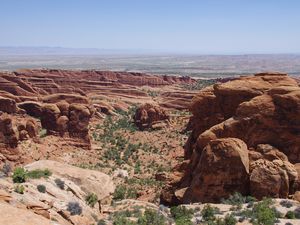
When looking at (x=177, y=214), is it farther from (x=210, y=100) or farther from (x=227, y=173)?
(x=210, y=100)

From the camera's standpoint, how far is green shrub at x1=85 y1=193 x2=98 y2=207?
103 feet

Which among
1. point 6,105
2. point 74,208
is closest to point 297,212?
point 74,208

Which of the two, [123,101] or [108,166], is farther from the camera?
[123,101]

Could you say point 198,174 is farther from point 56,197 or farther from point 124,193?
point 124,193

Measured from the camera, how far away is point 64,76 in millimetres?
142875

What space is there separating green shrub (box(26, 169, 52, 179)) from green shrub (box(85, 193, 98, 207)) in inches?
124

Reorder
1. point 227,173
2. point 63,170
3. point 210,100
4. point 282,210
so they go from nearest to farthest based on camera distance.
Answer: point 282,210
point 227,173
point 63,170
point 210,100

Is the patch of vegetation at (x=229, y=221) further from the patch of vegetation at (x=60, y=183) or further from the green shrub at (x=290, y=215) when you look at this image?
the patch of vegetation at (x=60, y=183)

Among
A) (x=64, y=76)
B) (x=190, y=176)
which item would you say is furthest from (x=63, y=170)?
(x=64, y=76)

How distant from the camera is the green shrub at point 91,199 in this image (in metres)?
31.4

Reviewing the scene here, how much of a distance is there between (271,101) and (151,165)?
84.1 ft

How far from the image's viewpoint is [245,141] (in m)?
37.0

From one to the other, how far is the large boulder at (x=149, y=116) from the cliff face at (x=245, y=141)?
133ft

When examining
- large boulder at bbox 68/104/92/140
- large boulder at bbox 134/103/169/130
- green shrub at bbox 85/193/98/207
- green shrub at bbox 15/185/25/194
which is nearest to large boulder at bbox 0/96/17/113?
large boulder at bbox 68/104/92/140
